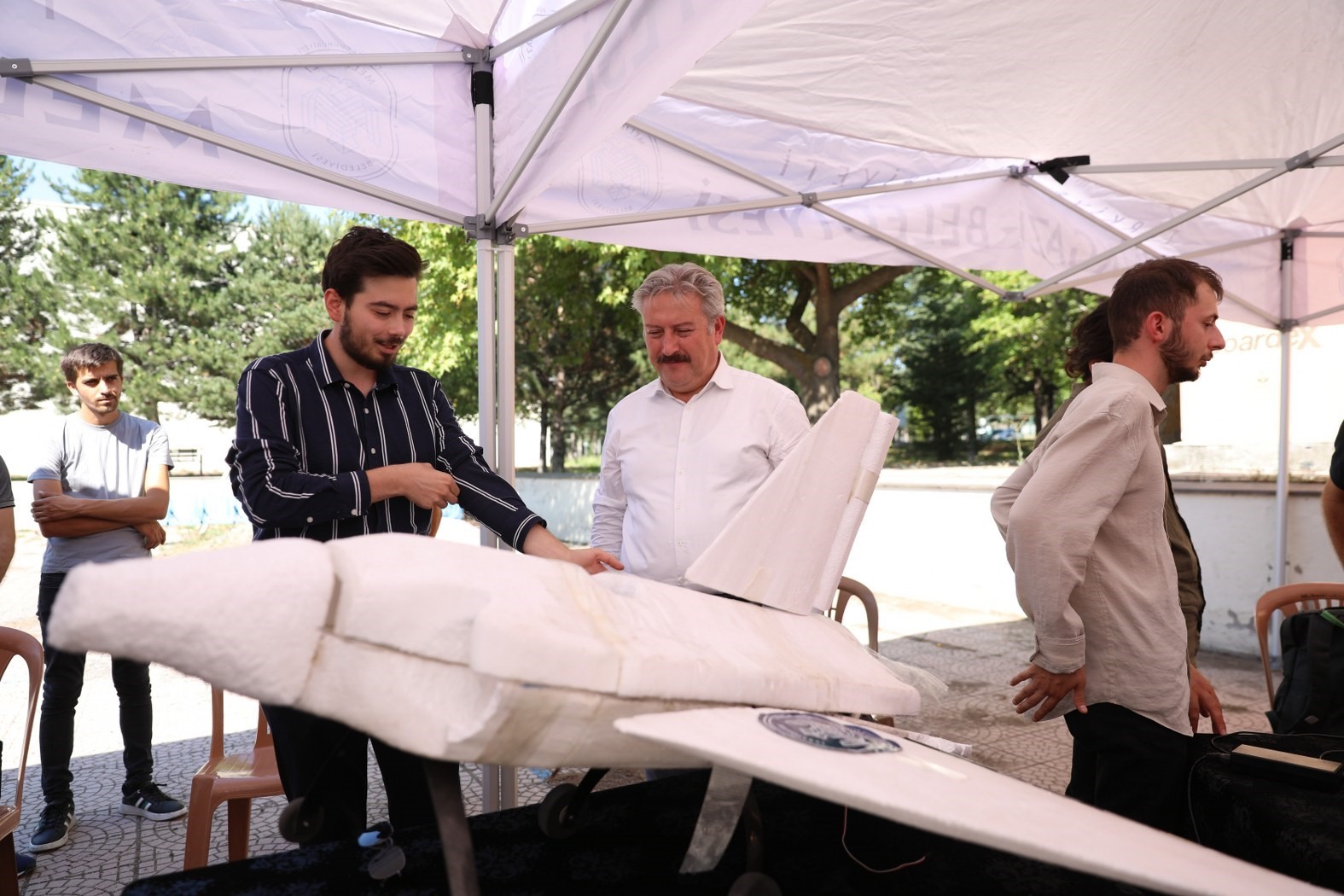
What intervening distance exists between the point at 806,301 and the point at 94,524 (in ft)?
39.4

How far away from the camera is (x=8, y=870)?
1.94 meters

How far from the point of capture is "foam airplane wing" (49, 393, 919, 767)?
30.9 inches

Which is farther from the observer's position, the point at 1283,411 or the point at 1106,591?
the point at 1283,411

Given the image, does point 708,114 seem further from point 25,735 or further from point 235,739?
point 235,739

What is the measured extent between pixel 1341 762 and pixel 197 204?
27.1 m

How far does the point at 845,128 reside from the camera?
3.50 metres

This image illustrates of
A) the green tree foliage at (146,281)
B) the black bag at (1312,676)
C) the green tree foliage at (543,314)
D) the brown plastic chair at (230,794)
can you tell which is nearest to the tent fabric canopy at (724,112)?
the brown plastic chair at (230,794)

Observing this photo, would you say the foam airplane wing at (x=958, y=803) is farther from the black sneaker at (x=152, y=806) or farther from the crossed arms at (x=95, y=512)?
the black sneaker at (x=152, y=806)

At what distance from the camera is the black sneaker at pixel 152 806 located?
10.3ft

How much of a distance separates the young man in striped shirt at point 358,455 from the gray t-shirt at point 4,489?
135 centimetres

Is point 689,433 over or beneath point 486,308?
beneath

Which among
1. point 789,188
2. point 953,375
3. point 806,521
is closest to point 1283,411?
point 789,188

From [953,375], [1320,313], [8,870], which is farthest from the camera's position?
[953,375]

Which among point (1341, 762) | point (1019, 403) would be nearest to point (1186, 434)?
point (1341, 762)
